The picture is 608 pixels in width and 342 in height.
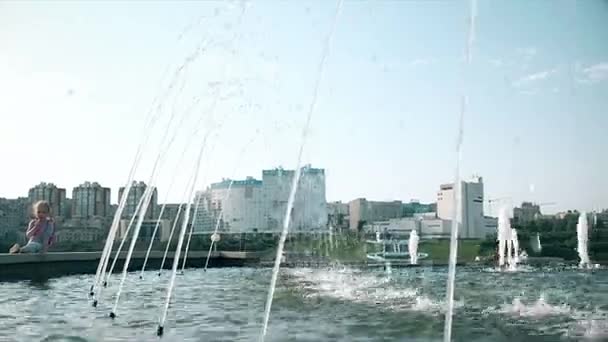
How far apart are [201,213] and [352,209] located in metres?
18.6

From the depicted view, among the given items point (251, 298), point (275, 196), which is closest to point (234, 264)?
point (275, 196)

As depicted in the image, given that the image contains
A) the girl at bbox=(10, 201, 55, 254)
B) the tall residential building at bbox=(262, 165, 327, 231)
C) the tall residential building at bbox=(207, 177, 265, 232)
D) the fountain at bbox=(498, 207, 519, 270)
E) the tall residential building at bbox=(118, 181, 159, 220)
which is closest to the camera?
the girl at bbox=(10, 201, 55, 254)

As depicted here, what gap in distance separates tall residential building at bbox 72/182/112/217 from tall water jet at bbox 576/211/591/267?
45.8 m

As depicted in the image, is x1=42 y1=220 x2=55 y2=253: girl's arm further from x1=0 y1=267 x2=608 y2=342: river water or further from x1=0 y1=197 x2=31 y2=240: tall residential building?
x1=0 y1=197 x2=31 y2=240: tall residential building

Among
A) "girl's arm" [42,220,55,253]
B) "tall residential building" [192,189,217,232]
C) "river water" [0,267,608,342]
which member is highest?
"tall residential building" [192,189,217,232]

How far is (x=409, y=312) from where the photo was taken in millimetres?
14992

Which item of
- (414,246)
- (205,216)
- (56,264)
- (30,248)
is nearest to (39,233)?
(30,248)

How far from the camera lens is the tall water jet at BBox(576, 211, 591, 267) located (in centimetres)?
5512

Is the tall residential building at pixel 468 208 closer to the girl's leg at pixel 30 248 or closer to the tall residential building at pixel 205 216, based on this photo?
the tall residential building at pixel 205 216

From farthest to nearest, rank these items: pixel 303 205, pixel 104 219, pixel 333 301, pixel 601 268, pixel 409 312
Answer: pixel 303 205, pixel 104 219, pixel 601 268, pixel 333 301, pixel 409 312

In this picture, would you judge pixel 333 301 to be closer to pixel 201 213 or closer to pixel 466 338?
pixel 466 338

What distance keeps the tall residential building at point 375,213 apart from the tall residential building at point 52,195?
107 feet

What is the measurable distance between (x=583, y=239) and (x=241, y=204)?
113 feet

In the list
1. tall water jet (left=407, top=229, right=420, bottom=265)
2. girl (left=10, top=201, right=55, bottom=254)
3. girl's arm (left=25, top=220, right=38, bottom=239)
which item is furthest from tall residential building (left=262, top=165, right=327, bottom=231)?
girl's arm (left=25, top=220, right=38, bottom=239)
